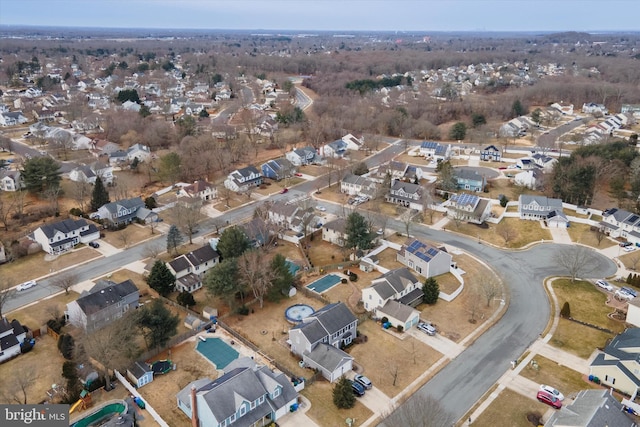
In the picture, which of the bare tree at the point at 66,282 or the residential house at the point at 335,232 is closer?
the bare tree at the point at 66,282

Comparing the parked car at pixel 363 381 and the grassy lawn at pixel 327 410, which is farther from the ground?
the parked car at pixel 363 381

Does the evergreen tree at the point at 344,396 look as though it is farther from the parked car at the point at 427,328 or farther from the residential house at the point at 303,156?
the residential house at the point at 303,156

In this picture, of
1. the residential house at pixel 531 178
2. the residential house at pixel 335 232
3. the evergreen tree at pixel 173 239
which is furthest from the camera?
the residential house at pixel 531 178

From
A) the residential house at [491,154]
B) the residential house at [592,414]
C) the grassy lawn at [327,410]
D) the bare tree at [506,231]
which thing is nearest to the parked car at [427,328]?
the grassy lawn at [327,410]

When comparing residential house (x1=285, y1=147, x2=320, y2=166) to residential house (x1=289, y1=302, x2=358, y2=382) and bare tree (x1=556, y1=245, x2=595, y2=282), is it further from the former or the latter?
residential house (x1=289, y1=302, x2=358, y2=382)

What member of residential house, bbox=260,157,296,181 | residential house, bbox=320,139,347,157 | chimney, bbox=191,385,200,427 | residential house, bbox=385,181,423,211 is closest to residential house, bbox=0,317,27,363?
chimney, bbox=191,385,200,427

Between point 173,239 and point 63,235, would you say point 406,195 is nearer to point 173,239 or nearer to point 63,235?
point 173,239

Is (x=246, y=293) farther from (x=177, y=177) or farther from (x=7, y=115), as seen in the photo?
(x=7, y=115)

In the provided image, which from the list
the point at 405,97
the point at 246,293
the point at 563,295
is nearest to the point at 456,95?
the point at 405,97
